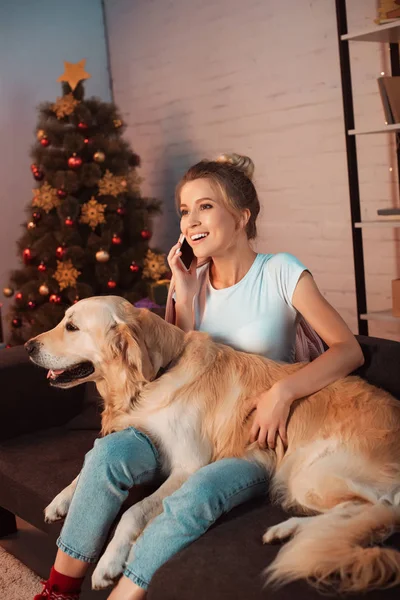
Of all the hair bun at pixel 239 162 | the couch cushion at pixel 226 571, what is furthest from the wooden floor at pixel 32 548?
the hair bun at pixel 239 162

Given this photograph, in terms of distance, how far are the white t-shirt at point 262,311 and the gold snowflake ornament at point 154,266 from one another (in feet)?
7.89

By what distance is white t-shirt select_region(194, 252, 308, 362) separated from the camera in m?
2.04

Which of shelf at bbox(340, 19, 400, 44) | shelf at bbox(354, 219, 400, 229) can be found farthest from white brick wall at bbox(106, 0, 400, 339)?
shelf at bbox(354, 219, 400, 229)

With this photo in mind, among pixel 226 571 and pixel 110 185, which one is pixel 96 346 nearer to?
pixel 226 571

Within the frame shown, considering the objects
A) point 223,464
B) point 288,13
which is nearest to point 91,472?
point 223,464

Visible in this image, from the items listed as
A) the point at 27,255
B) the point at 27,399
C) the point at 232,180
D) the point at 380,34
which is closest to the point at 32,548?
the point at 27,399

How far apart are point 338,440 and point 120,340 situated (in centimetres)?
58

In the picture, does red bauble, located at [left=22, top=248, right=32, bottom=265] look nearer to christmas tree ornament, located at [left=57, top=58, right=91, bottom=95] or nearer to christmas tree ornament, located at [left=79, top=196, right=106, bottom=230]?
christmas tree ornament, located at [left=79, top=196, right=106, bottom=230]

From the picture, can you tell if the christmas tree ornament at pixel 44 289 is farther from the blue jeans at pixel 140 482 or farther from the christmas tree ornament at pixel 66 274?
the blue jeans at pixel 140 482

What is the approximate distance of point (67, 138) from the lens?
427 centimetres

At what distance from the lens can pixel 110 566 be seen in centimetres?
160

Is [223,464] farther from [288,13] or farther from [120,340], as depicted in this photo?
[288,13]

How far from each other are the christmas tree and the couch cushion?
2.88 m

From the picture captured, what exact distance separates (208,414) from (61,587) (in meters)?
0.52
